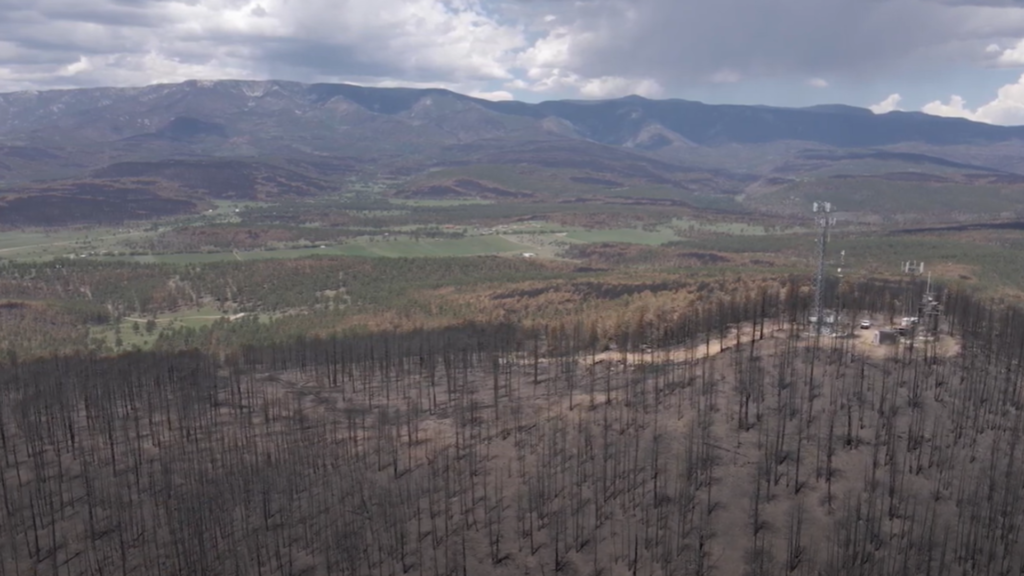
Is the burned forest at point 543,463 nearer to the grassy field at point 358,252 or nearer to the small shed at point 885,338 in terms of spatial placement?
the small shed at point 885,338

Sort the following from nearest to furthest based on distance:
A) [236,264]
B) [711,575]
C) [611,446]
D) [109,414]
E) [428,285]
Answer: [711,575]
[611,446]
[109,414]
[428,285]
[236,264]

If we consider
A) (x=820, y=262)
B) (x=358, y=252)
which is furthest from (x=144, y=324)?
(x=820, y=262)

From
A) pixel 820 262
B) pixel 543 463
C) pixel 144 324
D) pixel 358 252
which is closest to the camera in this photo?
pixel 543 463

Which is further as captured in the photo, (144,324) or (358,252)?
(358,252)

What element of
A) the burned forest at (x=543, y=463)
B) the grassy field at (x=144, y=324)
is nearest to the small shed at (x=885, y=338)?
the burned forest at (x=543, y=463)

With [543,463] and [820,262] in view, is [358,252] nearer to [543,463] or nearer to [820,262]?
[820,262]

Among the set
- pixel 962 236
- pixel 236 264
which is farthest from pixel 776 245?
pixel 236 264

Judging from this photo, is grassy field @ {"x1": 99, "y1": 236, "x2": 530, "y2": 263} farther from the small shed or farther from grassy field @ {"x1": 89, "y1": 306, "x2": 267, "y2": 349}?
the small shed

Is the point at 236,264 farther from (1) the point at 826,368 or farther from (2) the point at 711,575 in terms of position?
(2) the point at 711,575
